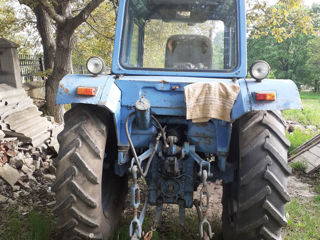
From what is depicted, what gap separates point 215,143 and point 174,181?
496mm

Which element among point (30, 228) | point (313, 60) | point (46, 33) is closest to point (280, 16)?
point (46, 33)

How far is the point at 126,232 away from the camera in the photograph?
2.92 metres

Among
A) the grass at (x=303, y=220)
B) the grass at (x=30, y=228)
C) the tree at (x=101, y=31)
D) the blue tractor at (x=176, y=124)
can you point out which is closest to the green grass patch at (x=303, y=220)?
the grass at (x=303, y=220)

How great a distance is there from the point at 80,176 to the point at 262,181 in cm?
131

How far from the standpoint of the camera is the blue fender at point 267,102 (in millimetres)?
2205

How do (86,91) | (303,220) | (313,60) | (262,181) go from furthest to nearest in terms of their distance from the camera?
(313,60) < (303,220) < (86,91) < (262,181)

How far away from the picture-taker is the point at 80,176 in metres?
2.22

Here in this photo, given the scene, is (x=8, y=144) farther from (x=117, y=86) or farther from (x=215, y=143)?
(x=215, y=143)

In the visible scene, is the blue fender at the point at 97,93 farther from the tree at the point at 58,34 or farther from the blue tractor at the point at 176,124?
the tree at the point at 58,34

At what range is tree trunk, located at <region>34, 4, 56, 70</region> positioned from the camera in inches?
322

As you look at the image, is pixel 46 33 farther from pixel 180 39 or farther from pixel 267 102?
pixel 267 102

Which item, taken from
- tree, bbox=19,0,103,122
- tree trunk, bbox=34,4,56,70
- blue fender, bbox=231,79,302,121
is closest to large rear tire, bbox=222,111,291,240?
blue fender, bbox=231,79,302,121

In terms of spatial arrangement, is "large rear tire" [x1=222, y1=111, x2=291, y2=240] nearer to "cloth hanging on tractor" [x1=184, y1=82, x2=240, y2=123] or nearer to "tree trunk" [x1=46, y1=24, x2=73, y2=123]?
"cloth hanging on tractor" [x1=184, y1=82, x2=240, y2=123]

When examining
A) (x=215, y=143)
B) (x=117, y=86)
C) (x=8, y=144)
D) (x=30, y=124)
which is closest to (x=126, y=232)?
(x=215, y=143)
